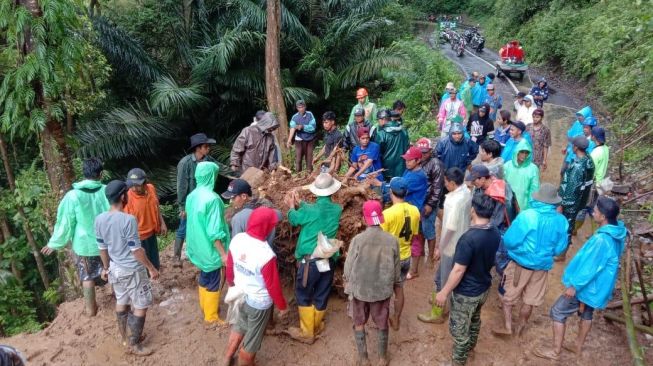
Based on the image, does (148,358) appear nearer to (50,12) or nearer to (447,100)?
(50,12)

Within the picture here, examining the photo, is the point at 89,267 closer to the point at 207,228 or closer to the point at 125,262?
the point at 125,262

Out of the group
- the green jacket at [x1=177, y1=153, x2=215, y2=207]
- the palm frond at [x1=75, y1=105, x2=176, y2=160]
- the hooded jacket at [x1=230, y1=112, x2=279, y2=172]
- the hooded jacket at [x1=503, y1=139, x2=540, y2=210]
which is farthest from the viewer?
the palm frond at [x1=75, y1=105, x2=176, y2=160]

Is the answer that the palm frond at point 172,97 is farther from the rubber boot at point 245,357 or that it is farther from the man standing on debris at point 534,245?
the man standing on debris at point 534,245

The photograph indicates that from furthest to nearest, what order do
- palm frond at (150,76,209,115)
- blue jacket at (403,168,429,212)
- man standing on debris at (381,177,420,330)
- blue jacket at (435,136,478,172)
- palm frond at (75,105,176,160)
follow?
palm frond at (150,76,209,115)
palm frond at (75,105,176,160)
blue jacket at (435,136,478,172)
blue jacket at (403,168,429,212)
man standing on debris at (381,177,420,330)

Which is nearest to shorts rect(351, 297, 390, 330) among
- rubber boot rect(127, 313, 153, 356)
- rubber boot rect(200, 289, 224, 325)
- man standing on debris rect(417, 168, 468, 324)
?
man standing on debris rect(417, 168, 468, 324)

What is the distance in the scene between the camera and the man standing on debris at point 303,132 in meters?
7.84

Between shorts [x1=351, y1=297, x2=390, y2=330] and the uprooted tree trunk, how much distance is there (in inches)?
264

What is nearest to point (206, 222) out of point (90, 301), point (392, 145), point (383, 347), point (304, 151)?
point (90, 301)

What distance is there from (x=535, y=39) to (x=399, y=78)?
10558 millimetres

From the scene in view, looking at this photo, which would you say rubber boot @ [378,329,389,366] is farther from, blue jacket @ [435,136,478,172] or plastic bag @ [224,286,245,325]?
blue jacket @ [435,136,478,172]

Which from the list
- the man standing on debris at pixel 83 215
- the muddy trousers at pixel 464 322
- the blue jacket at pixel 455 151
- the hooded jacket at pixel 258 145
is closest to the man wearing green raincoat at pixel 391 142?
the blue jacket at pixel 455 151

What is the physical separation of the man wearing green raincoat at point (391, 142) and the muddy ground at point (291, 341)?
187cm

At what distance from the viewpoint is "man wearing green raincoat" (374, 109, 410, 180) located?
6.46 metres

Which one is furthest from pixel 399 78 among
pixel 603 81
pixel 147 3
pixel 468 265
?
pixel 468 265
